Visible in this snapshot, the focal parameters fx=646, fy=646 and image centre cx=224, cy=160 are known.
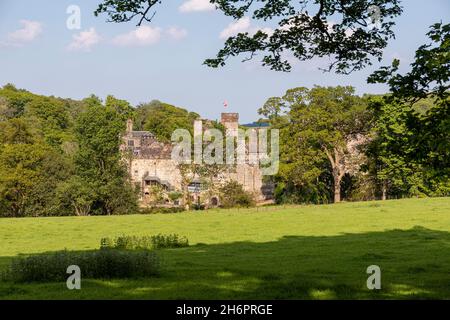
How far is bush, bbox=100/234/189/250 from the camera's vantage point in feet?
102

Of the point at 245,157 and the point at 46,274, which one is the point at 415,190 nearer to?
the point at 245,157

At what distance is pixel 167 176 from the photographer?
105 meters

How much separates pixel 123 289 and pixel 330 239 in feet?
59.7

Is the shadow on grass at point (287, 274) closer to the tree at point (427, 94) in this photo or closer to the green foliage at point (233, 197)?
the tree at point (427, 94)

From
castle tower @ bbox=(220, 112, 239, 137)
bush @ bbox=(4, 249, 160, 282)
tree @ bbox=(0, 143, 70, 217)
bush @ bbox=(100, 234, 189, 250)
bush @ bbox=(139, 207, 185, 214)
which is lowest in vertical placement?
bush @ bbox=(139, 207, 185, 214)

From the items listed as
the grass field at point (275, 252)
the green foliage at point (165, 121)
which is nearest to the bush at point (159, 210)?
the green foliage at point (165, 121)

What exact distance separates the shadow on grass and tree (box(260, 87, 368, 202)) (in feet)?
151

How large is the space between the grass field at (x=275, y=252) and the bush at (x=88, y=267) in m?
0.69

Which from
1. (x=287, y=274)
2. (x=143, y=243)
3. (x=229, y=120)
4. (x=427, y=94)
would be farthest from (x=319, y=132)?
(x=427, y=94)

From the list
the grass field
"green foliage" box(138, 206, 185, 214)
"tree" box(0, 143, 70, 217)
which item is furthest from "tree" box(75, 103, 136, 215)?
the grass field

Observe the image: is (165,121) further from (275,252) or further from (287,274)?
(287,274)

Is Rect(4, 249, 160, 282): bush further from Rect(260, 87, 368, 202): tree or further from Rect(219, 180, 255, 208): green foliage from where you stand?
Rect(219, 180, 255, 208): green foliage

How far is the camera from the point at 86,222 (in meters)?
50.9

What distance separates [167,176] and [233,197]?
21.7 meters
